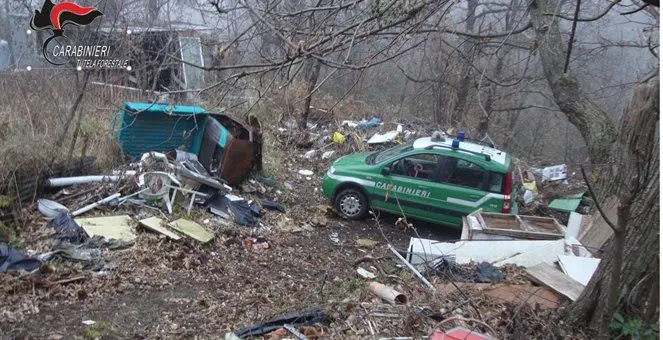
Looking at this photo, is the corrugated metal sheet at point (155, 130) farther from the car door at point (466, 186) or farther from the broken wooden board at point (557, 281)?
the broken wooden board at point (557, 281)

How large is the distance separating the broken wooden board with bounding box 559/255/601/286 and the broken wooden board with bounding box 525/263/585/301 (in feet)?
0.96

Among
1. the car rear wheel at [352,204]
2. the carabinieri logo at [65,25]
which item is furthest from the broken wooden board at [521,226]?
the carabinieri logo at [65,25]

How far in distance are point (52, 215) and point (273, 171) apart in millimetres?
5402

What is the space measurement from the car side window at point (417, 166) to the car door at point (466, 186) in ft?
0.66

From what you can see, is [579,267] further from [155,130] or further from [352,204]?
[155,130]

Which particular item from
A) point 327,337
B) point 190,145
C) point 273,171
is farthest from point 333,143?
point 327,337

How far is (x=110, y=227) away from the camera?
7.79 m

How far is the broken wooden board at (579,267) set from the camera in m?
6.14

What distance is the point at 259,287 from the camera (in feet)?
Answer: 22.5

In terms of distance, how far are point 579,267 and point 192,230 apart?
5060mm

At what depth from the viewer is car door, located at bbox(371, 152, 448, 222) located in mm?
10312

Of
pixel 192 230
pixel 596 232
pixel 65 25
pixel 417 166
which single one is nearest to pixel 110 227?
pixel 192 230

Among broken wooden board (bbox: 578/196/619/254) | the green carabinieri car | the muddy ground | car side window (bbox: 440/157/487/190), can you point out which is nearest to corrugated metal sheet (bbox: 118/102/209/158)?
the muddy ground

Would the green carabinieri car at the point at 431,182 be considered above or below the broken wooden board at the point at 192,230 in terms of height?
above
